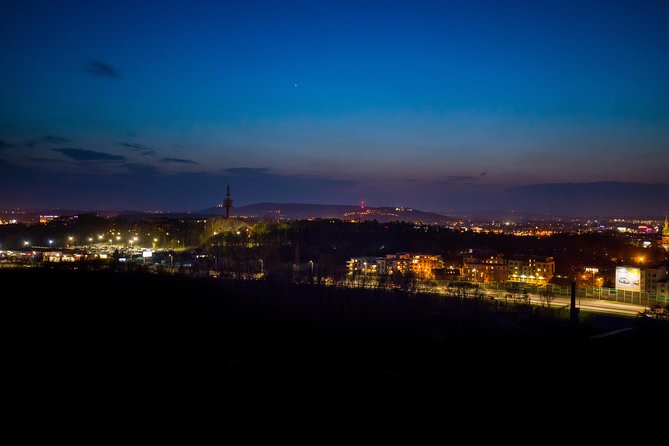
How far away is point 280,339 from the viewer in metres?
11.6

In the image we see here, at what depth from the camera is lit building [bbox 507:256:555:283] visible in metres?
26.5

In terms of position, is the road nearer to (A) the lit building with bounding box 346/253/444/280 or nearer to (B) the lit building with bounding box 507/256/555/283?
(B) the lit building with bounding box 507/256/555/283

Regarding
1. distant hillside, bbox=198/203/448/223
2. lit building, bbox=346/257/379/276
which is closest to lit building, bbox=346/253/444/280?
lit building, bbox=346/257/379/276

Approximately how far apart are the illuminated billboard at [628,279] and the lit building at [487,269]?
608cm

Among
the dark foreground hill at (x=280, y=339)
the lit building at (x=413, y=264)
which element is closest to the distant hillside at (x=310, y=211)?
the lit building at (x=413, y=264)

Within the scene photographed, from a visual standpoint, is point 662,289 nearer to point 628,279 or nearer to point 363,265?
point 628,279

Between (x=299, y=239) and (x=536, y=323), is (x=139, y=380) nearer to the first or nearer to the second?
(x=536, y=323)

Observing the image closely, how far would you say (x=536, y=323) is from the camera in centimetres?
1446

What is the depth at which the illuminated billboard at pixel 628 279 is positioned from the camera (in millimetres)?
21266

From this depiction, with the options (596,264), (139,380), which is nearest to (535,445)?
(139,380)

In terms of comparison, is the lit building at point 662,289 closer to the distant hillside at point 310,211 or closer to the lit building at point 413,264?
the lit building at point 413,264

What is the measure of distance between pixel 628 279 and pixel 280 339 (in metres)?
17.4

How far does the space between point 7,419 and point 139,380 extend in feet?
6.33

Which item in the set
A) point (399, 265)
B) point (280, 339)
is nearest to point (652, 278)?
point (399, 265)
